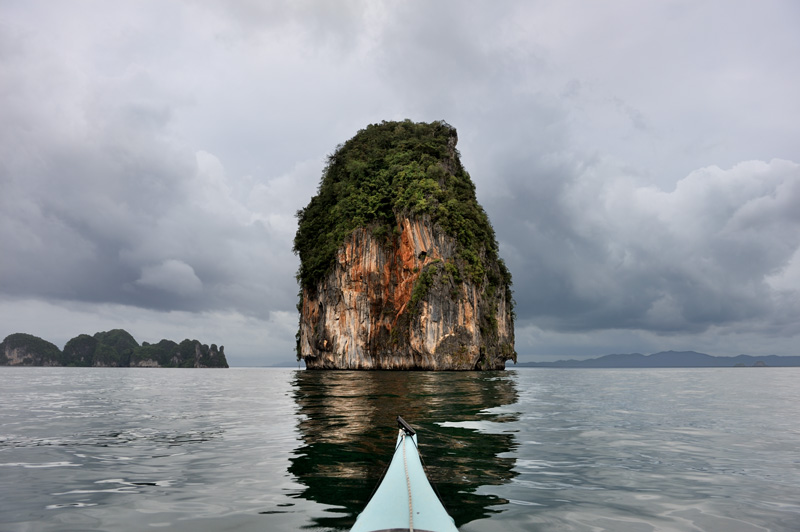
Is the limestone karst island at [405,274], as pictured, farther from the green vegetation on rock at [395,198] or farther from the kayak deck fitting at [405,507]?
the kayak deck fitting at [405,507]

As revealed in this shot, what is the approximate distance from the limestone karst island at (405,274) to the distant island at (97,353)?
4196 inches

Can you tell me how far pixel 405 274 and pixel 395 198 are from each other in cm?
1221

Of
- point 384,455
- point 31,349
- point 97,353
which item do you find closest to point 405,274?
point 384,455

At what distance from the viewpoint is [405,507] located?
4852 mm

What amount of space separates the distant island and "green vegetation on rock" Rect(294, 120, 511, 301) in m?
106

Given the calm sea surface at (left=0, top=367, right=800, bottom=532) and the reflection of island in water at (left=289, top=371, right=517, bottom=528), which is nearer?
the calm sea surface at (left=0, top=367, right=800, bottom=532)

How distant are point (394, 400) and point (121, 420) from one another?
1039 centimetres

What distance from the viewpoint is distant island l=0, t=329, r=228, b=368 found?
15838 cm

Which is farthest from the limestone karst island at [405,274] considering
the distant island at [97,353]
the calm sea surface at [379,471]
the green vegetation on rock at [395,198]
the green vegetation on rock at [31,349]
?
the green vegetation on rock at [31,349]

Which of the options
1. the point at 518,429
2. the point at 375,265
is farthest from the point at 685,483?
the point at 375,265

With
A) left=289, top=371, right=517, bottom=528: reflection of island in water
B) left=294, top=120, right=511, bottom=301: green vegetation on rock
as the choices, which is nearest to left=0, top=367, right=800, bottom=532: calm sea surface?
left=289, top=371, right=517, bottom=528: reflection of island in water

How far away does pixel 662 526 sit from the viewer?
223 inches

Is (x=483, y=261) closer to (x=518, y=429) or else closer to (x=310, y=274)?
(x=310, y=274)

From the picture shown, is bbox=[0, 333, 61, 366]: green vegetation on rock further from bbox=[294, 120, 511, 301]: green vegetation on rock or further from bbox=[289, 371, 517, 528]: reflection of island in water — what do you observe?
bbox=[289, 371, 517, 528]: reflection of island in water
